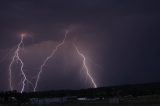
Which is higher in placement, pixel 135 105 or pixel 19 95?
pixel 19 95

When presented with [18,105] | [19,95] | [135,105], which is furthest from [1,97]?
[135,105]

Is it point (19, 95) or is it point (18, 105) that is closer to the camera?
point (18, 105)

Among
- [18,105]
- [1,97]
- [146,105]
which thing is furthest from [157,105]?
[1,97]

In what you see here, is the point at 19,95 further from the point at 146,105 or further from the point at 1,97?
the point at 146,105

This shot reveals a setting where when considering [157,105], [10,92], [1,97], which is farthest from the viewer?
[10,92]

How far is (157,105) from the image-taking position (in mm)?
69938

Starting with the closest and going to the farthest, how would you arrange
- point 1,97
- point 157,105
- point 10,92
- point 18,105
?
point 157,105 → point 18,105 → point 1,97 → point 10,92

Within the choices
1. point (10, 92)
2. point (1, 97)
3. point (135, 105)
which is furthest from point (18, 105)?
point (10, 92)

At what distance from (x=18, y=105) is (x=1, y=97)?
36373 mm

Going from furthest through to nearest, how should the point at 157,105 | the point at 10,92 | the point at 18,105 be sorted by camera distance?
the point at 10,92, the point at 18,105, the point at 157,105

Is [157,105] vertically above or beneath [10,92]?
beneath

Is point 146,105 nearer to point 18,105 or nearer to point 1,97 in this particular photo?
point 18,105

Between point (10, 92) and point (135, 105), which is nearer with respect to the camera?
point (135, 105)

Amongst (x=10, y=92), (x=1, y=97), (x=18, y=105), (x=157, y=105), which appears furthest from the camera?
(x=10, y=92)
